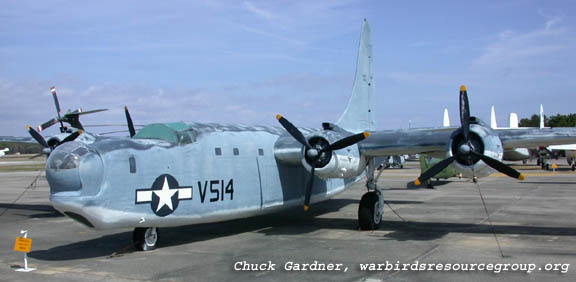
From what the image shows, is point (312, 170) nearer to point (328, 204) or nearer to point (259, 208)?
point (259, 208)

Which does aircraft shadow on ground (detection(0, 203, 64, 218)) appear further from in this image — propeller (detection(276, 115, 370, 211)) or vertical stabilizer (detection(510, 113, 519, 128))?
vertical stabilizer (detection(510, 113, 519, 128))

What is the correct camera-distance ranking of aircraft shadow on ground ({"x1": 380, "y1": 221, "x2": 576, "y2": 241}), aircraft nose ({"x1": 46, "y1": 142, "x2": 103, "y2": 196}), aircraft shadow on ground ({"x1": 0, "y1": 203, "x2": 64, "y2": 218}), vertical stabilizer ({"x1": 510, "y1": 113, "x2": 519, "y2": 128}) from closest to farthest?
aircraft nose ({"x1": 46, "y1": 142, "x2": 103, "y2": 196}) → aircraft shadow on ground ({"x1": 380, "y1": 221, "x2": 576, "y2": 241}) → aircraft shadow on ground ({"x1": 0, "y1": 203, "x2": 64, "y2": 218}) → vertical stabilizer ({"x1": 510, "y1": 113, "x2": 519, "y2": 128})

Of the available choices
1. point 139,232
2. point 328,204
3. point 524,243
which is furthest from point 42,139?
point 524,243

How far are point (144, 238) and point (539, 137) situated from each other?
34.3ft

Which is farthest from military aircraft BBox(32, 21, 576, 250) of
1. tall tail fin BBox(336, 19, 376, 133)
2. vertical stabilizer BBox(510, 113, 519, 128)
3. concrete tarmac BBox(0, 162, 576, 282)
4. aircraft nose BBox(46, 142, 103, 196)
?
vertical stabilizer BBox(510, 113, 519, 128)

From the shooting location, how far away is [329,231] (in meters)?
14.8

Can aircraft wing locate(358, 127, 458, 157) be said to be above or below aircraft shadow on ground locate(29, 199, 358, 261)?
above

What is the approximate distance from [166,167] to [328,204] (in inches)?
457

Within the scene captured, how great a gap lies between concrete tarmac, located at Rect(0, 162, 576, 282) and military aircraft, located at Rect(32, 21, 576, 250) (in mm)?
936

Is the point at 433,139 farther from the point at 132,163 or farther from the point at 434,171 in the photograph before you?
the point at 132,163

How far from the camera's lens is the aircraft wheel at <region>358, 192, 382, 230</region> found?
1479cm

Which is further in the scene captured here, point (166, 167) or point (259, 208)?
point (259, 208)

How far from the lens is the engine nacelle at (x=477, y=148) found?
12.3m

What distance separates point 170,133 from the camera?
12414 mm
